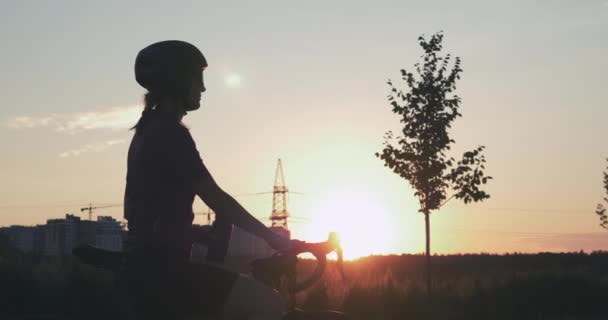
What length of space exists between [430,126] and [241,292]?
2183 cm

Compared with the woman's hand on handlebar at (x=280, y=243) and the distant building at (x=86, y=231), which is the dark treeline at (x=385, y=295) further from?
the distant building at (x=86, y=231)

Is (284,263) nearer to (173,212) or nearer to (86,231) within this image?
(173,212)

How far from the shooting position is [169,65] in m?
3.97

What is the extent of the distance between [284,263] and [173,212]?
0.53 m

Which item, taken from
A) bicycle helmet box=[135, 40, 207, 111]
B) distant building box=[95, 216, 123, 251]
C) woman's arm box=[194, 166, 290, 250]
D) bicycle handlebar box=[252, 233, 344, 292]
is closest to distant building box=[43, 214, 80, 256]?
distant building box=[95, 216, 123, 251]

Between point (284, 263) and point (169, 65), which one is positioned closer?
point (284, 263)

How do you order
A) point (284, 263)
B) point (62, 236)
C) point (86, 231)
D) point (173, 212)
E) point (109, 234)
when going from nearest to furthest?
point (284, 263) → point (173, 212) → point (109, 234) → point (86, 231) → point (62, 236)

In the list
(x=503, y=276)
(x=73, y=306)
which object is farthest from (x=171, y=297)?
(x=503, y=276)

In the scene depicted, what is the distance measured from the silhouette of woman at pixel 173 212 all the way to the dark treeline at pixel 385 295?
11.6m

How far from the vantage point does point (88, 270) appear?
20641 millimetres

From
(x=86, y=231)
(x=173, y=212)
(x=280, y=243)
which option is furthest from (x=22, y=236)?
(x=280, y=243)

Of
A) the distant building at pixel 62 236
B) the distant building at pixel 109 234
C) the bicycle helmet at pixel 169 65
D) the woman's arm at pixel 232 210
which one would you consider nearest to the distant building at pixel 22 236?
the distant building at pixel 62 236

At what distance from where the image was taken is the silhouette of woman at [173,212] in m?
3.58

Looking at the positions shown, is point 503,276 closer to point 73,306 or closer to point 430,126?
point 430,126
